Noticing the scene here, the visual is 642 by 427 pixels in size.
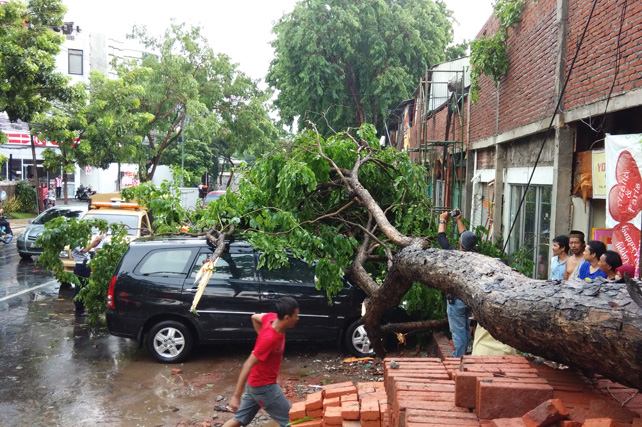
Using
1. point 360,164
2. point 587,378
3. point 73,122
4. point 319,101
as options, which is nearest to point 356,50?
point 319,101

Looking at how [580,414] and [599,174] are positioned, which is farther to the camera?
[599,174]

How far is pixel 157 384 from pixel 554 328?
17.7 ft

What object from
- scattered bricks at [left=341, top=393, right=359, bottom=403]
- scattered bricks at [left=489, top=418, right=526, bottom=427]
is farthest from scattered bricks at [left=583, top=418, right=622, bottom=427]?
scattered bricks at [left=341, top=393, right=359, bottom=403]

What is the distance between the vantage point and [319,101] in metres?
26.4

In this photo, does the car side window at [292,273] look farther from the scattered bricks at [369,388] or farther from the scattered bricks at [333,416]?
the scattered bricks at [333,416]

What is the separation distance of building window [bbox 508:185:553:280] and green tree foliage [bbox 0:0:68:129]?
48.7 feet

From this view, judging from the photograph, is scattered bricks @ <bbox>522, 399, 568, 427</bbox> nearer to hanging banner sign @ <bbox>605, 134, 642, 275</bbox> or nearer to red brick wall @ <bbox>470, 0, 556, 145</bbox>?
hanging banner sign @ <bbox>605, 134, 642, 275</bbox>

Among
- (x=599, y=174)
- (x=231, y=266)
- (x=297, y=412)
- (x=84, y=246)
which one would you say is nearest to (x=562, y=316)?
(x=297, y=412)

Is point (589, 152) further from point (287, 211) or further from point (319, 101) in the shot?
point (319, 101)

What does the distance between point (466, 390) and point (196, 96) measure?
25059 mm

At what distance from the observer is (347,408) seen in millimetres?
4707

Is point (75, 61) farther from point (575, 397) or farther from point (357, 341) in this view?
point (575, 397)

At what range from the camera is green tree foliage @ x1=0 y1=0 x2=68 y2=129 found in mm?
17734

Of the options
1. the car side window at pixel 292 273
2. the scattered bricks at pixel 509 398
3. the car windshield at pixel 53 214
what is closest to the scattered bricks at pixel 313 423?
the scattered bricks at pixel 509 398
